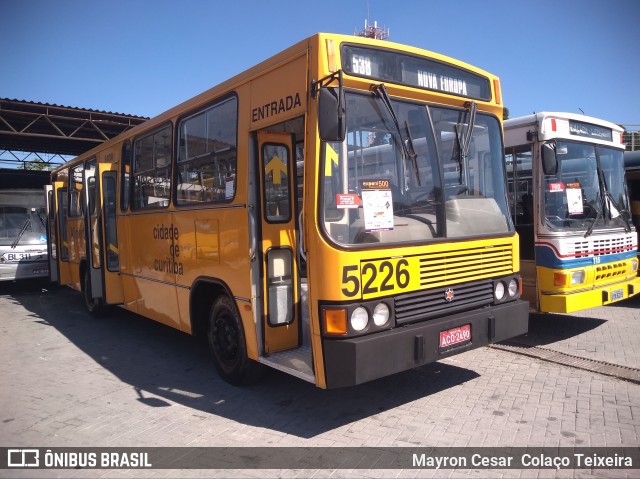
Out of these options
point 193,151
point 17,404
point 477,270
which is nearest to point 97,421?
point 17,404

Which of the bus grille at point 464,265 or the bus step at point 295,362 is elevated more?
the bus grille at point 464,265

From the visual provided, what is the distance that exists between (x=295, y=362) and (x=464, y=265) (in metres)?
1.75

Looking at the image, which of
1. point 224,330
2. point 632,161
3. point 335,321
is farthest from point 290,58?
point 632,161

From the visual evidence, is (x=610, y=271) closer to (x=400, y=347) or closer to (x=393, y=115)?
(x=400, y=347)

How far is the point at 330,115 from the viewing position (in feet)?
11.4

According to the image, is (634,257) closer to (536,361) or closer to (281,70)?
(536,361)

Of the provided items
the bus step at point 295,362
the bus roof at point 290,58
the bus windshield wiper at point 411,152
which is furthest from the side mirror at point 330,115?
the bus step at point 295,362

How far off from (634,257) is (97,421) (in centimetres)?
726

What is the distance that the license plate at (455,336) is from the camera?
403cm

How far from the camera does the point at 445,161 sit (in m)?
4.32

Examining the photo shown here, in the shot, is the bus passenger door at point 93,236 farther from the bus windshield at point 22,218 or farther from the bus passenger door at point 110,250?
the bus windshield at point 22,218

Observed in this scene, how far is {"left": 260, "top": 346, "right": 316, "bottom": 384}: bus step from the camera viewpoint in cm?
390

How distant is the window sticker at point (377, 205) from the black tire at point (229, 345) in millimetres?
1746

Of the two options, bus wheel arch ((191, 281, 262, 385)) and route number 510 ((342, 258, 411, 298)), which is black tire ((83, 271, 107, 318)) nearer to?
bus wheel arch ((191, 281, 262, 385))
